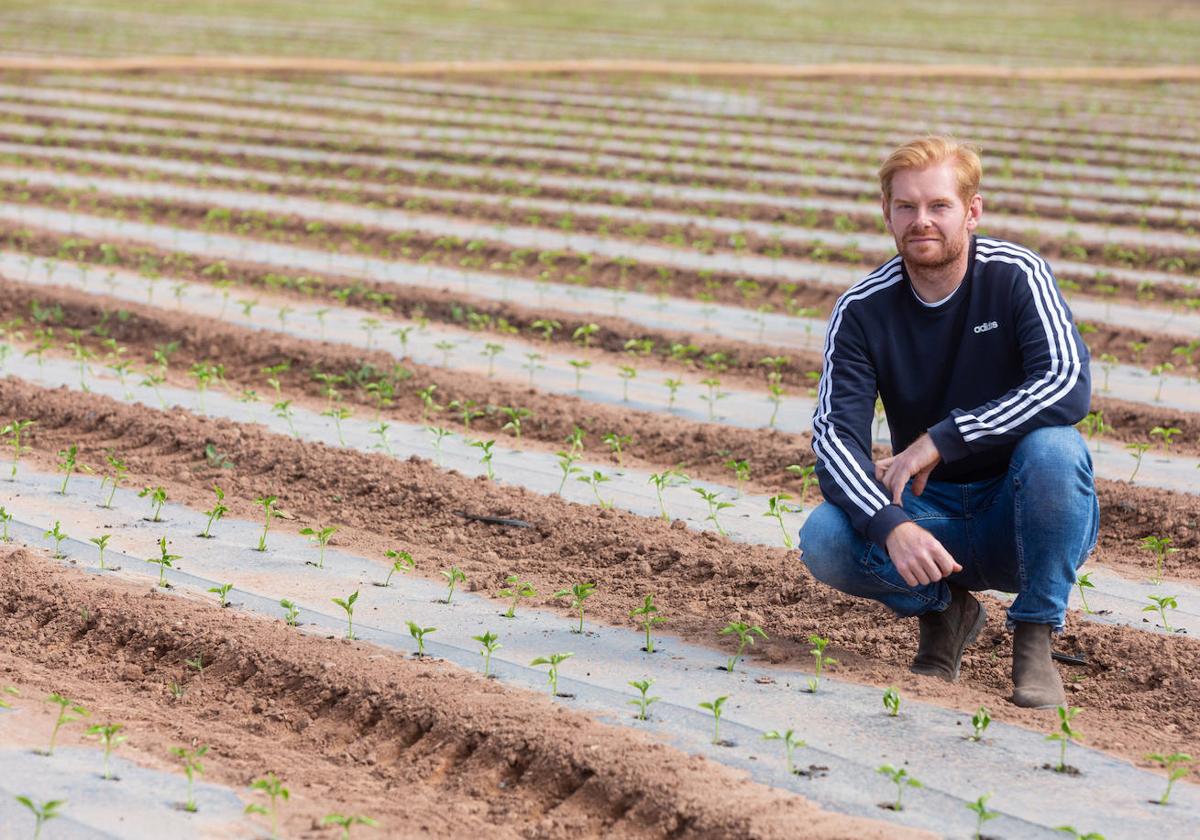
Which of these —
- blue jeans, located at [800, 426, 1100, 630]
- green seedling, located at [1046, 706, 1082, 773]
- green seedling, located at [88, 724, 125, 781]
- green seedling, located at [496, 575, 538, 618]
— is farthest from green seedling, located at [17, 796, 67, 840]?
green seedling, located at [1046, 706, 1082, 773]

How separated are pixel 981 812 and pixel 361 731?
1488 millimetres

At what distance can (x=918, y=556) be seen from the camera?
3795 mm

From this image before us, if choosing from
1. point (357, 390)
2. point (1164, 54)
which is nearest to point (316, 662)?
point (357, 390)

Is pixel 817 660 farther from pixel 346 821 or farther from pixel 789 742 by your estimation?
pixel 346 821

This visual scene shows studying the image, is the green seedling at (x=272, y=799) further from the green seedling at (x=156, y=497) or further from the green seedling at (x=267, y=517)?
the green seedling at (x=156, y=497)

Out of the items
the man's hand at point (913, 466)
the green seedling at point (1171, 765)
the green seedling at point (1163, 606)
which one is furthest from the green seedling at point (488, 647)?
the green seedling at point (1163, 606)

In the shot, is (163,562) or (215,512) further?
(215,512)

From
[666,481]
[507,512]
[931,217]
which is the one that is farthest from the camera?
[666,481]

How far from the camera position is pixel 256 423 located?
6.39m

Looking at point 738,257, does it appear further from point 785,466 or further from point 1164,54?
point 1164,54

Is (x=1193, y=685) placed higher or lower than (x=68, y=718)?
higher

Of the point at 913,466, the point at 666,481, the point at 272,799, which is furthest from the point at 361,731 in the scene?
the point at 666,481

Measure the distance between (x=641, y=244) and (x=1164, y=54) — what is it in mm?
17351

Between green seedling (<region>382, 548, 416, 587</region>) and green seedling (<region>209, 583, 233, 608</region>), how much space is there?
473 millimetres
